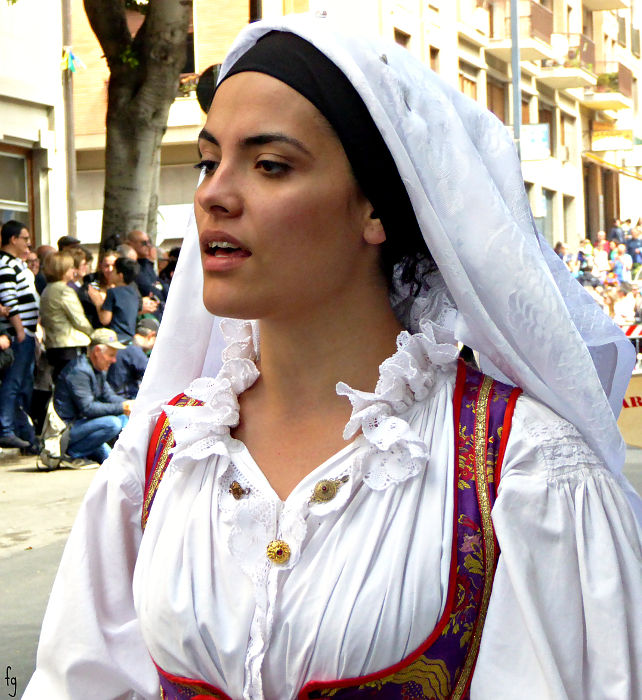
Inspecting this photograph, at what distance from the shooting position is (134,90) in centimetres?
1252

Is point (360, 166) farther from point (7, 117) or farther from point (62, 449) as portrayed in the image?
point (7, 117)

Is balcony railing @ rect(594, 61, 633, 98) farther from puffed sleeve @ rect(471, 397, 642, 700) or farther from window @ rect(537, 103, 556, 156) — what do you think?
puffed sleeve @ rect(471, 397, 642, 700)

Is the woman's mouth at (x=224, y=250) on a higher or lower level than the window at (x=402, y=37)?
lower

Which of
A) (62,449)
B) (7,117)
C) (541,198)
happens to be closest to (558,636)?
(62,449)

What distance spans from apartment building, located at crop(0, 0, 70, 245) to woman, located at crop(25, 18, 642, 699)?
1457 centimetres

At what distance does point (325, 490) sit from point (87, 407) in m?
7.71

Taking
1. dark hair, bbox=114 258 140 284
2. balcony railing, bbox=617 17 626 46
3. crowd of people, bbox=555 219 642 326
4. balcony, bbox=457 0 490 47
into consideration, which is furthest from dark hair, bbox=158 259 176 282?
balcony railing, bbox=617 17 626 46

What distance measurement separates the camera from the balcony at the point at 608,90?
39156 mm

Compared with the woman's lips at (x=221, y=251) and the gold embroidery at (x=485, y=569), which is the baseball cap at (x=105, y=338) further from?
the gold embroidery at (x=485, y=569)

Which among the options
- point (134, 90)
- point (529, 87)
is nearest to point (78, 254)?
point (134, 90)

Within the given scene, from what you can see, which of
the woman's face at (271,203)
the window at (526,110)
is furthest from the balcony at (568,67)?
the woman's face at (271,203)

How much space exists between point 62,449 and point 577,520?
8.05m

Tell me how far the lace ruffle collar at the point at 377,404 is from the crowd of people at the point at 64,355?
7332 millimetres

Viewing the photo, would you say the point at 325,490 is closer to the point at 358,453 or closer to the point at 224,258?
the point at 358,453
